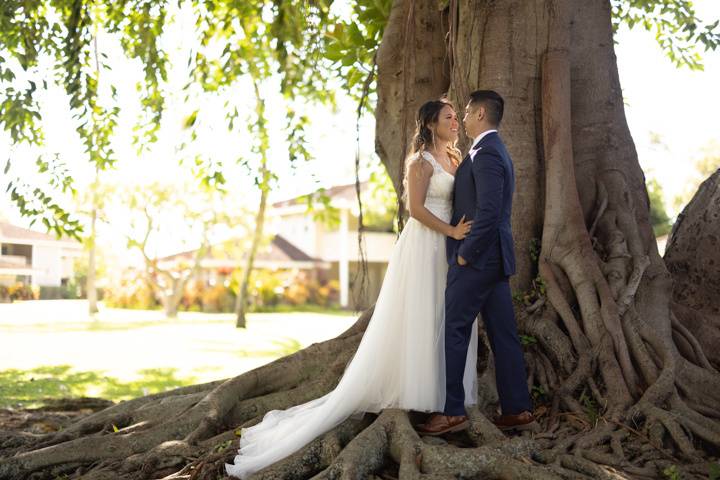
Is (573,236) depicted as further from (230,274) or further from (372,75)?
(230,274)

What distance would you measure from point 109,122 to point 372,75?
186 inches

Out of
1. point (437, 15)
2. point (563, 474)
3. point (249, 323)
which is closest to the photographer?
point (563, 474)

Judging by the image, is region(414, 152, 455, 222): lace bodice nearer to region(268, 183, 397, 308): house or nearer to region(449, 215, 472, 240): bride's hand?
region(449, 215, 472, 240): bride's hand

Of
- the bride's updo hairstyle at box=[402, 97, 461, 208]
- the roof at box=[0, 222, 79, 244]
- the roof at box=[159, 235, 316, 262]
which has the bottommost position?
the bride's updo hairstyle at box=[402, 97, 461, 208]

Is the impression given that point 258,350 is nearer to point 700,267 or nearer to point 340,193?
point 700,267

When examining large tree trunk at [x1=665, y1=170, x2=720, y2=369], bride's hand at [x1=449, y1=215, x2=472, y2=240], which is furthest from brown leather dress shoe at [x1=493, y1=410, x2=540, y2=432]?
large tree trunk at [x1=665, y1=170, x2=720, y2=369]

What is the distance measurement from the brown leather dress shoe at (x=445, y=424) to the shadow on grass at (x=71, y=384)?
6.32 m

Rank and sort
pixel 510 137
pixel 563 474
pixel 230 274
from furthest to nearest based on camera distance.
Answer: pixel 230 274
pixel 510 137
pixel 563 474

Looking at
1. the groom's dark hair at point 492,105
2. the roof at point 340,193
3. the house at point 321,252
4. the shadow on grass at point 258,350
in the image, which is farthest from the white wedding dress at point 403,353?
the roof at point 340,193

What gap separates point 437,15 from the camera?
7477 mm

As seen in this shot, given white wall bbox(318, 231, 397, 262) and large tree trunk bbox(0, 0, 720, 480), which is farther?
white wall bbox(318, 231, 397, 262)

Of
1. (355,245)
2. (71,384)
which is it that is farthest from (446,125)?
(355,245)

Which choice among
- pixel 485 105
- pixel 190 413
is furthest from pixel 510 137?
pixel 190 413

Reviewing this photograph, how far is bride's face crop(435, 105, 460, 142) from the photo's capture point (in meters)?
5.00
